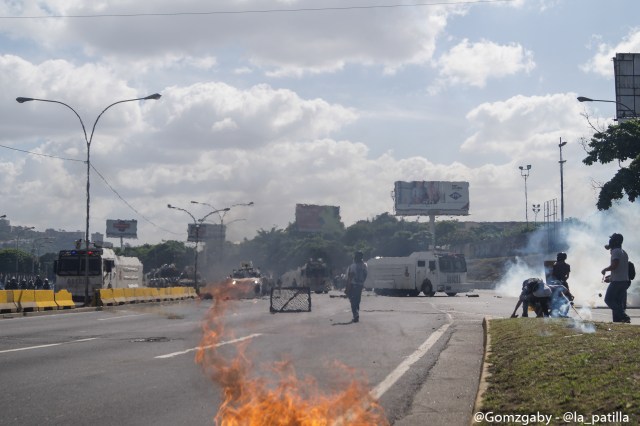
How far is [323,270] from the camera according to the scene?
6975cm

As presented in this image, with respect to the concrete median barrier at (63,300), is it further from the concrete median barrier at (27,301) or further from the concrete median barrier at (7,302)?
the concrete median barrier at (7,302)

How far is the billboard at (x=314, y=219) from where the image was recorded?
12706 cm

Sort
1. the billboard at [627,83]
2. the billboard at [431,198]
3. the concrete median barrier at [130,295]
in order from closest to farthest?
the concrete median barrier at [130,295] → the billboard at [627,83] → the billboard at [431,198]

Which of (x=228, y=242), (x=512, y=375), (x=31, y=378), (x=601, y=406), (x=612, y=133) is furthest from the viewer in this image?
(x=228, y=242)

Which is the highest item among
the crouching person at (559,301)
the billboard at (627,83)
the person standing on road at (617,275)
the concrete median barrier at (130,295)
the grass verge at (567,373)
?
the billboard at (627,83)

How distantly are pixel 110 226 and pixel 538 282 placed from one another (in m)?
131

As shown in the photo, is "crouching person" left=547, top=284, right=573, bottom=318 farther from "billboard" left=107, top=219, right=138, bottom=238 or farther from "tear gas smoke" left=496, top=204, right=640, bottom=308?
"billboard" left=107, top=219, right=138, bottom=238

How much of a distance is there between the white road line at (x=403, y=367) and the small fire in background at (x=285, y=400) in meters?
0.19

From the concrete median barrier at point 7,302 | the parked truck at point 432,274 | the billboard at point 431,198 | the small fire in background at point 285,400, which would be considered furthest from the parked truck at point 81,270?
the billboard at point 431,198

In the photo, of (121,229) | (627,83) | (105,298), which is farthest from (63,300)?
(121,229)

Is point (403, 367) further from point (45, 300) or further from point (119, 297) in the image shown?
point (119, 297)

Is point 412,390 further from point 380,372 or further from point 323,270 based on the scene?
point 323,270

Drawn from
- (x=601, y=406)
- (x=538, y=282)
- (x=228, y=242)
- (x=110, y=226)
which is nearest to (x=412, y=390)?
(x=601, y=406)

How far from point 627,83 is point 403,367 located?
3609cm
